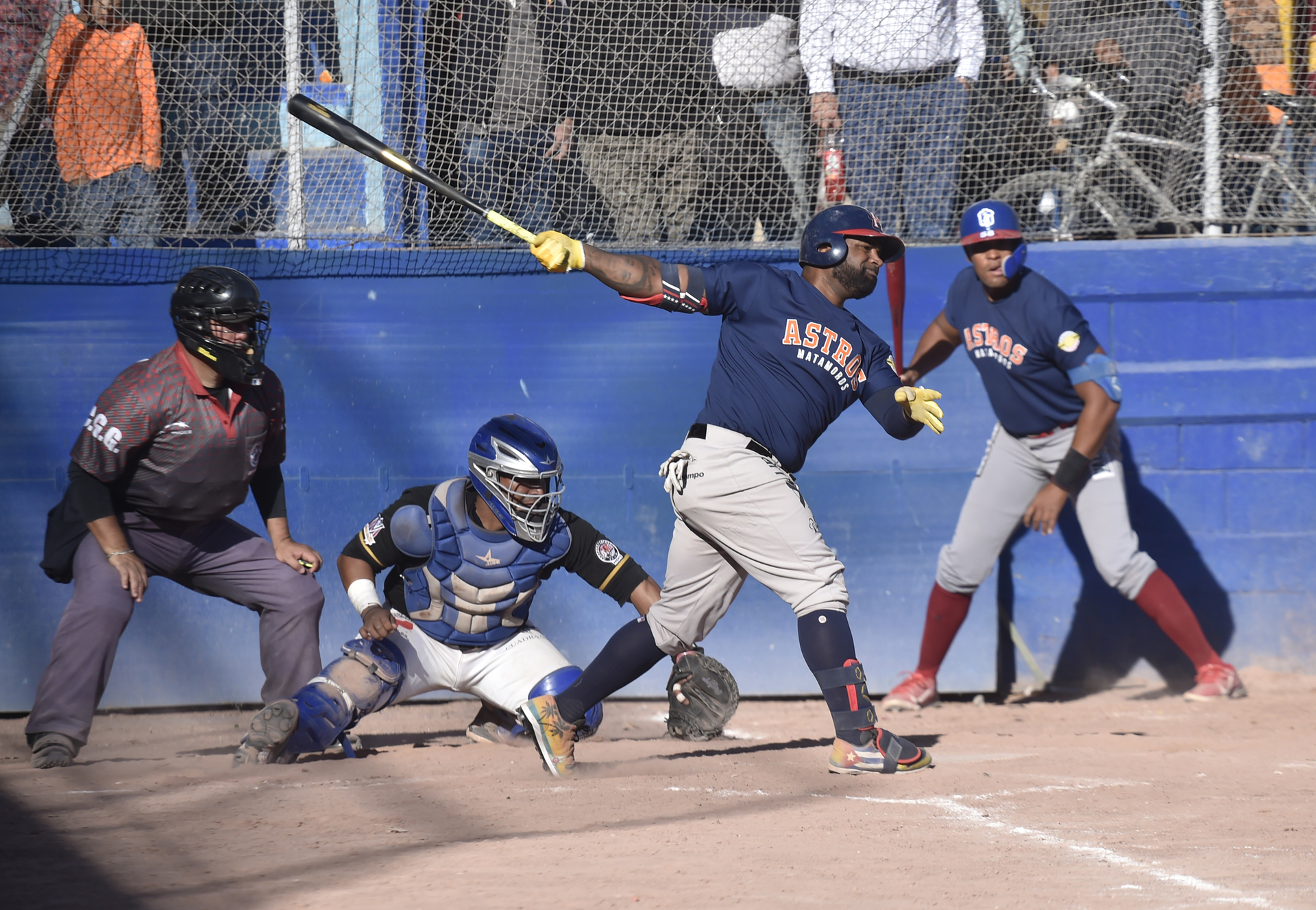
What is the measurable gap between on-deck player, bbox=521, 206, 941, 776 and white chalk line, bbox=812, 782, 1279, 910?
358 mm

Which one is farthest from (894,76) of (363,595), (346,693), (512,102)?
(346,693)

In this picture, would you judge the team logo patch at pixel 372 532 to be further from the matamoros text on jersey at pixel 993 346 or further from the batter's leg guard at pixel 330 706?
the matamoros text on jersey at pixel 993 346

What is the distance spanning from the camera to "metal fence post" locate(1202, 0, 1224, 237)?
6129 mm

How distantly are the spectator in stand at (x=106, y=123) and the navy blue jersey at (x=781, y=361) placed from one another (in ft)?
10.5

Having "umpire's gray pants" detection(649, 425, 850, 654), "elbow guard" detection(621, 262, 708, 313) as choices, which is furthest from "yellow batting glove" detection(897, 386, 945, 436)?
"elbow guard" detection(621, 262, 708, 313)

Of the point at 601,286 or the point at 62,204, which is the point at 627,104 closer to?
the point at 601,286

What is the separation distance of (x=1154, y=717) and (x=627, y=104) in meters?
3.77

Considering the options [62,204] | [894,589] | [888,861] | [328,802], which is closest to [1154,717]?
[894,589]

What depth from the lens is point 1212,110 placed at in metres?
6.16

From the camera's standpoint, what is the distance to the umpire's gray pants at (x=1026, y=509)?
5.48m

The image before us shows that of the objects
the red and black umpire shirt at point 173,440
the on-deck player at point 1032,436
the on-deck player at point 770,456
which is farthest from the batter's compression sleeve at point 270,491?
the on-deck player at point 1032,436

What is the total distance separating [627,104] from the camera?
19.8ft

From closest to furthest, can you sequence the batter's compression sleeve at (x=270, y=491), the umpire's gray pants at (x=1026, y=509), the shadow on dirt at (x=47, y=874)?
the shadow on dirt at (x=47, y=874)
the batter's compression sleeve at (x=270, y=491)
the umpire's gray pants at (x=1026, y=509)

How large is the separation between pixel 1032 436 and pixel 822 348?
1822mm
